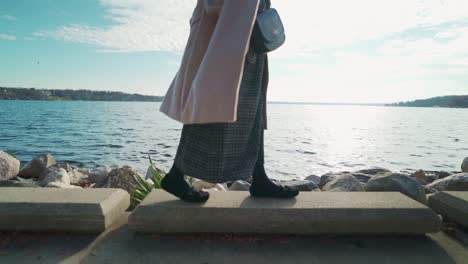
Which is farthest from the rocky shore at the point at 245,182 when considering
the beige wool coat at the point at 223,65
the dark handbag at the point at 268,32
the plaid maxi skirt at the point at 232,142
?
the beige wool coat at the point at 223,65

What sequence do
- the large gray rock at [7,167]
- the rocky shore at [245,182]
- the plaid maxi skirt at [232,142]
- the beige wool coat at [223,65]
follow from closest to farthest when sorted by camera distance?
the beige wool coat at [223,65] < the plaid maxi skirt at [232,142] < the rocky shore at [245,182] < the large gray rock at [7,167]

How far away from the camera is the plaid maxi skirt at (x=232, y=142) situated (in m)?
2.14

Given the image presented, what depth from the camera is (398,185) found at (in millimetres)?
3541

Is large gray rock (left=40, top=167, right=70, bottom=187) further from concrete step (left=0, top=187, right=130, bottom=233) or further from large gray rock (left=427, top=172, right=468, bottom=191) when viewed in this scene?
large gray rock (left=427, top=172, right=468, bottom=191)

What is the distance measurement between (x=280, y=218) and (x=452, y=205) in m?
1.33

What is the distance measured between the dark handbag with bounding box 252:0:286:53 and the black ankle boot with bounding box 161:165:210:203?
96 centimetres

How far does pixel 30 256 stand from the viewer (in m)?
2.01

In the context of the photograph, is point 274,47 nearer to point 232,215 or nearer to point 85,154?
point 232,215

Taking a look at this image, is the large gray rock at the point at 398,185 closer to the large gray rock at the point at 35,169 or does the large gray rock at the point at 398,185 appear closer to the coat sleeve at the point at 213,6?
the coat sleeve at the point at 213,6

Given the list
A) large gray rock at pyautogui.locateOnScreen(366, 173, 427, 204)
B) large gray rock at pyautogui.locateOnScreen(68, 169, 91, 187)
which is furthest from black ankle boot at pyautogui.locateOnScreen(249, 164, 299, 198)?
large gray rock at pyautogui.locateOnScreen(68, 169, 91, 187)

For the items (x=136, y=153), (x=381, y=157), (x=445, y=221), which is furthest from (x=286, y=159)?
(x=445, y=221)

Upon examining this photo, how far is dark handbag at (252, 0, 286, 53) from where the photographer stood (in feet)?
6.60

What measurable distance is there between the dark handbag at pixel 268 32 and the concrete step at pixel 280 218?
996 millimetres

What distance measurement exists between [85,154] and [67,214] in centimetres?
1371
